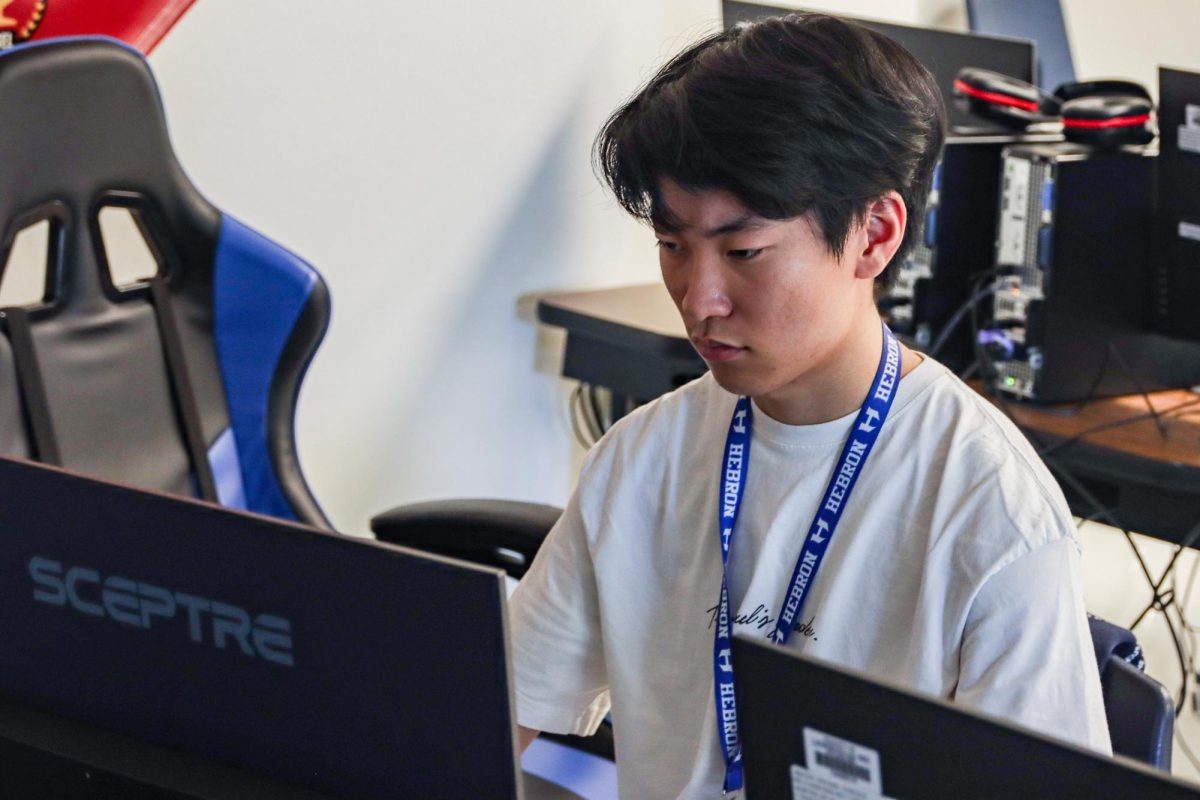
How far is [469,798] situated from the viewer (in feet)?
2.08

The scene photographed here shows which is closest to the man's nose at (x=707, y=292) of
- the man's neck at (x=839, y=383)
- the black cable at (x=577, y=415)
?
the man's neck at (x=839, y=383)

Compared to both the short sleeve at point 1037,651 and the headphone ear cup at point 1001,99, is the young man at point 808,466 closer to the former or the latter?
the short sleeve at point 1037,651

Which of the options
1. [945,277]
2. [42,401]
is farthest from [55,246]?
[945,277]

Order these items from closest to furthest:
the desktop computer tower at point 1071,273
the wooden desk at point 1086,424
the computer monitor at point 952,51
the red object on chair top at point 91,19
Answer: the red object on chair top at point 91,19 < the wooden desk at point 1086,424 < the desktop computer tower at point 1071,273 < the computer monitor at point 952,51

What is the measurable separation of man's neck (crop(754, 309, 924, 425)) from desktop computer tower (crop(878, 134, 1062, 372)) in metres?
1.02

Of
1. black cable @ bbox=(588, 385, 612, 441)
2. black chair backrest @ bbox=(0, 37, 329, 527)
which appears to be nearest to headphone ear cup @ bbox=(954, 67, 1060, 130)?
black cable @ bbox=(588, 385, 612, 441)

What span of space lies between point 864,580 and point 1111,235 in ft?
3.68

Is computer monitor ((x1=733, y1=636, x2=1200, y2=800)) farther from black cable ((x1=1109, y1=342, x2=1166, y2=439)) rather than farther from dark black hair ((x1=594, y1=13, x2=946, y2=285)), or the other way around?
black cable ((x1=1109, y1=342, x2=1166, y2=439))

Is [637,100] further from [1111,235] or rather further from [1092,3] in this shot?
[1092,3]

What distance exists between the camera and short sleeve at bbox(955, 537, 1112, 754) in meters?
0.89

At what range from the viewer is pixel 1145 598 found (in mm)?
3127

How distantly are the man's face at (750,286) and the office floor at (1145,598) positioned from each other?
1676 mm

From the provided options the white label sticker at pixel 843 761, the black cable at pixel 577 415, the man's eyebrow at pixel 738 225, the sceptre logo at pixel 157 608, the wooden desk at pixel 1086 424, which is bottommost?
the black cable at pixel 577 415

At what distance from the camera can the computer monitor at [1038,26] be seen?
3.66m
